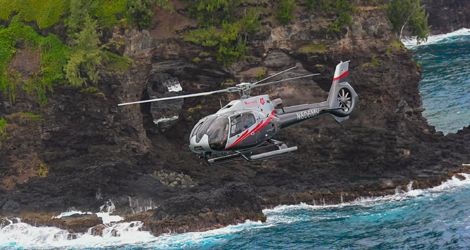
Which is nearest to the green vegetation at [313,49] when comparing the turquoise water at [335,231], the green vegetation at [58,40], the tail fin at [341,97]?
the green vegetation at [58,40]

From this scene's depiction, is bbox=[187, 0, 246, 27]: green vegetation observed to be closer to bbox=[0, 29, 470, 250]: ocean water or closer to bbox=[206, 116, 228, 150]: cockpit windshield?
bbox=[0, 29, 470, 250]: ocean water

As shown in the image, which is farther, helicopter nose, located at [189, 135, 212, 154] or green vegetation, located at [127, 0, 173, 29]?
green vegetation, located at [127, 0, 173, 29]

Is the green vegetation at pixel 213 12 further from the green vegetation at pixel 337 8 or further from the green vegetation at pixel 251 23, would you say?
the green vegetation at pixel 337 8

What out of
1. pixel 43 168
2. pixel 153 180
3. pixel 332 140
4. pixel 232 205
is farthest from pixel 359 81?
pixel 43 168

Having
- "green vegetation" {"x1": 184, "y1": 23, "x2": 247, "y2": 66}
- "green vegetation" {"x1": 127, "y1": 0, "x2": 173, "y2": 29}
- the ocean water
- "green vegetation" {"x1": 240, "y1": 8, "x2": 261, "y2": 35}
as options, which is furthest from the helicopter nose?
"green vegetation" {"x1": 240, "y1": 8, "x2": 261, "y2": 35}

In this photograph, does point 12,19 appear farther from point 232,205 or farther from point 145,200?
point 232,205

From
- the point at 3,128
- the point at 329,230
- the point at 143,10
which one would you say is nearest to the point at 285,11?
the point at 143,10
